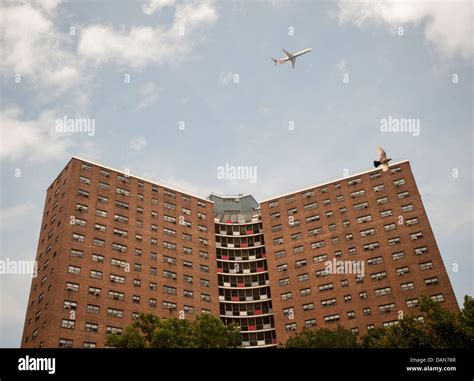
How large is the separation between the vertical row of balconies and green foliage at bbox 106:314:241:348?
107 ft

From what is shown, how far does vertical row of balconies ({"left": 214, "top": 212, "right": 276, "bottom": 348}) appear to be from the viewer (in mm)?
76250

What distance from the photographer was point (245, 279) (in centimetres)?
8112

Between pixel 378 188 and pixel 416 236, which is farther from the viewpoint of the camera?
pixel 378 188

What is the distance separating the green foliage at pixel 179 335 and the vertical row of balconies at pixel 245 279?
3247 cm

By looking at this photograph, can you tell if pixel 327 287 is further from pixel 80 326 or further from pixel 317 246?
pixel 80 326

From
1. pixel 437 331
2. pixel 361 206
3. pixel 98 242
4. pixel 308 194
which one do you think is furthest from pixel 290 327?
pixel 437 331

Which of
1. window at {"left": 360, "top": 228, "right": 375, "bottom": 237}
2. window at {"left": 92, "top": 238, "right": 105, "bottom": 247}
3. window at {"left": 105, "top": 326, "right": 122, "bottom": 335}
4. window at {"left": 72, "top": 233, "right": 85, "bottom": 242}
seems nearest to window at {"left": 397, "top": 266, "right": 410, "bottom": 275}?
window at {"left": 360, "top": 228, "right": 375, "bottom": 237}

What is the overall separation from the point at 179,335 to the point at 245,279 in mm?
43488

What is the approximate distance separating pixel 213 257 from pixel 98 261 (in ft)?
68.9

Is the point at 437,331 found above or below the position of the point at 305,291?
below

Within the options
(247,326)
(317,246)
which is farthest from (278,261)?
(247,326)

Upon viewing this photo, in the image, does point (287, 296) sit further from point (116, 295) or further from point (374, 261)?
point (116, 295)

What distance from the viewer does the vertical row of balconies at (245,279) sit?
76250 millimetres

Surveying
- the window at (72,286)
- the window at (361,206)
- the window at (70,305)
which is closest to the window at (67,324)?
the window at (70,305)
